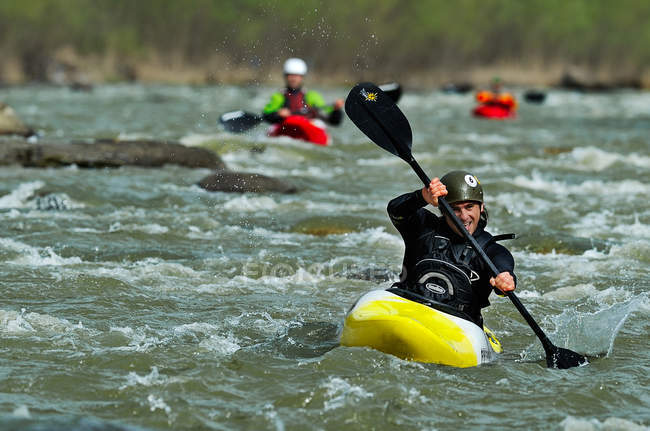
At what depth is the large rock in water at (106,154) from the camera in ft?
41.2

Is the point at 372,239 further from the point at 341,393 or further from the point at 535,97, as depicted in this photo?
the point at 535,97

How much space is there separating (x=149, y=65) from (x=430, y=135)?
24.8 meters

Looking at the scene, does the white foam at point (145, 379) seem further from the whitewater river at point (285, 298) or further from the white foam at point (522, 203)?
the white foam at point (522, 203)

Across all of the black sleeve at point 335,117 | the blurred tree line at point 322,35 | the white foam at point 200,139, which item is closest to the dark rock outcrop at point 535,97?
the blurred tree line at point 322,35

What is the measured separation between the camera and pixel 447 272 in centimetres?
539

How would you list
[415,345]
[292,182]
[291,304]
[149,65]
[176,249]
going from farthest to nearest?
[149,65] → [292,182] → [176,249] → [291,304] → [415,345]

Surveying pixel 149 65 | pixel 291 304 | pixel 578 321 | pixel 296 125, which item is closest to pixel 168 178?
pixel 296 125

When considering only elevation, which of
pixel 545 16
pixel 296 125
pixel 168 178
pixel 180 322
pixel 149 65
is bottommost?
pixel 180 322

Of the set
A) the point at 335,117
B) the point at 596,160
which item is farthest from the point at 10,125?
the point at 596,160

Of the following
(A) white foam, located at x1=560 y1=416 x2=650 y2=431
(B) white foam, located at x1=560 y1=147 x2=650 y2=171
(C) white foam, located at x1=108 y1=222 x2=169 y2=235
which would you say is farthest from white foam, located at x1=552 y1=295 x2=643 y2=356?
(B) white foam, located at x1=560 y1=147 x2=650 y2=171

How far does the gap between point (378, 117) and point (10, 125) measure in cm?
1128

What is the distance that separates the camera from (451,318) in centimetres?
526

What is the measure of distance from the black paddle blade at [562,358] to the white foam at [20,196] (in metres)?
6.10

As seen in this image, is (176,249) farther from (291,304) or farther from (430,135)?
(430,135)
